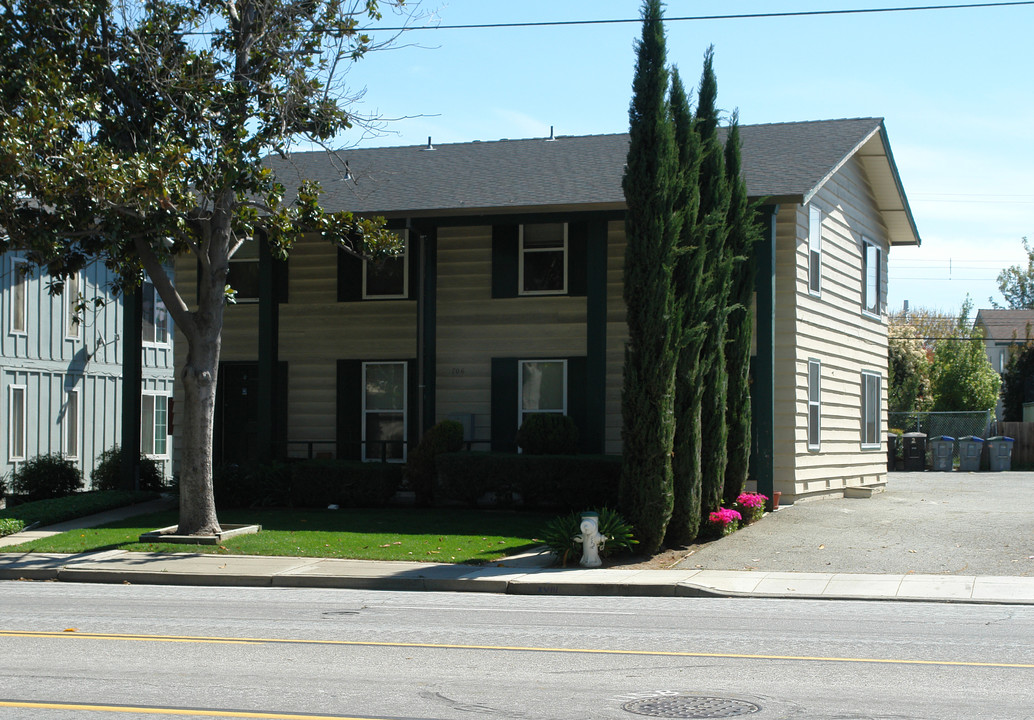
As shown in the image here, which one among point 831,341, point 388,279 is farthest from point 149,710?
point 831,341

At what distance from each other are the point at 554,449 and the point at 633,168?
5.89m

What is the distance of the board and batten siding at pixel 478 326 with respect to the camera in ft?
68.9

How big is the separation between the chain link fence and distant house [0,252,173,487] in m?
25.0

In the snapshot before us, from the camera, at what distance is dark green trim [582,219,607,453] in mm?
19344

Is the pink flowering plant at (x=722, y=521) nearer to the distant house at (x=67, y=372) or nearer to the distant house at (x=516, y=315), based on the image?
the distant house at (x=516, y=315)

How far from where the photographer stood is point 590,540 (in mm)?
14453

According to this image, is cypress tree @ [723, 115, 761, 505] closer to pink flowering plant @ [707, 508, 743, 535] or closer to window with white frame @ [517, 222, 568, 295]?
pink flowering plant @ [707, 508, 743, 535]

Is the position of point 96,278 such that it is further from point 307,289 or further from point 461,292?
point 461,292

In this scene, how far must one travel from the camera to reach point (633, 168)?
1522 centimetres

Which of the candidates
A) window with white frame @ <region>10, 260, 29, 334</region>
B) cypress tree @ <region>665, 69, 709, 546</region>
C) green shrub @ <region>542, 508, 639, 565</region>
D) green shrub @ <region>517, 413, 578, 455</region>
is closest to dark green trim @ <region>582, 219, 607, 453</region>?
green shrub @ <region>517, 413, 578, 455</region>

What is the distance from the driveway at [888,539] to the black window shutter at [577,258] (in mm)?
5684

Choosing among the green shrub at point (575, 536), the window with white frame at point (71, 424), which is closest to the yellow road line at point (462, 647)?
the green shrub at point (575, 536)

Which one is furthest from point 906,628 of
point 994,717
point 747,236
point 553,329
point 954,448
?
point 954,448

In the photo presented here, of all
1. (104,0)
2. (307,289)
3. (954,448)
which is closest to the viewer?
(104,0)
